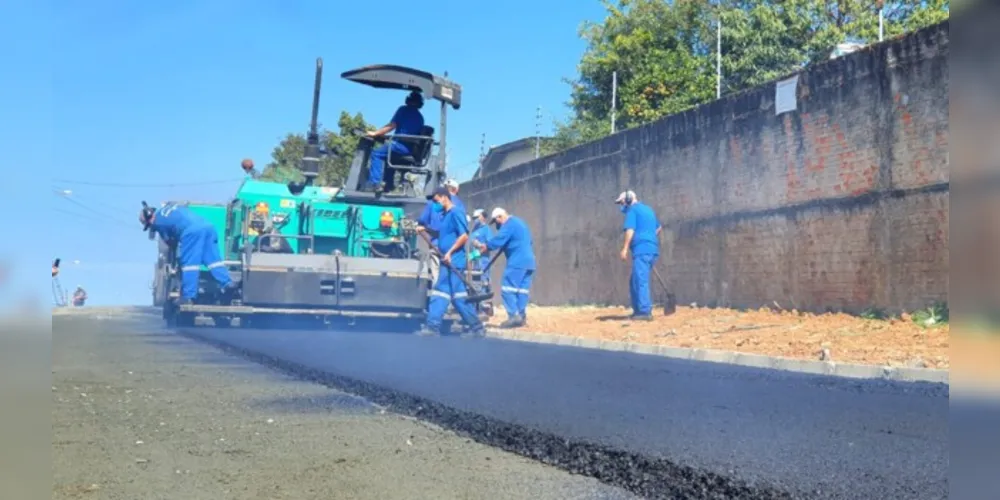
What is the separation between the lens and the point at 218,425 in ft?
17.5

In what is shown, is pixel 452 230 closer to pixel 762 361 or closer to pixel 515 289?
pixel 515 289

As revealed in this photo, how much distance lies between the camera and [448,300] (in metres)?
12.4

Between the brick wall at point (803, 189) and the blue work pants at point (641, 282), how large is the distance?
1615 millimetres

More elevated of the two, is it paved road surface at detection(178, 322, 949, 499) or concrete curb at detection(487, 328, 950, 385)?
concrete curb at detection(487, 328, 950, 385)

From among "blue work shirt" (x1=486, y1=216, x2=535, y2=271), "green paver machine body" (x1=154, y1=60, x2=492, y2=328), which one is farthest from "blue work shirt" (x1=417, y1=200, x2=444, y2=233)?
"blue work shirt" (x1=486, y1=216, x2=535, y2=271)

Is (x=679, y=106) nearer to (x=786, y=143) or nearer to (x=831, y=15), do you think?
(x=831, y=15)

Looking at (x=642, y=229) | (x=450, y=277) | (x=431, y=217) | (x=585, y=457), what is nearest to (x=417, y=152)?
(x=431, y=217)

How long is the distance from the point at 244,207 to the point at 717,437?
9.44 m

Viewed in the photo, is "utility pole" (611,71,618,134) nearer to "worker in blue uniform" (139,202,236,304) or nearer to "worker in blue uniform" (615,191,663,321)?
"worker in blue uniform" (615,191,663,321)

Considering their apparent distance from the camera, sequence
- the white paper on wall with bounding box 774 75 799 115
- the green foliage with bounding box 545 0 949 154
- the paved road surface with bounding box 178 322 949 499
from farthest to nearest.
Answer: the green foliage with bounding box 545 0 949 154 < the white paper on wall with bounding box 774 75 799 115 < the paved road surface with bounding box 178 322 949 499

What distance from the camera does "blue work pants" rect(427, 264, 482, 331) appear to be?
487 inches

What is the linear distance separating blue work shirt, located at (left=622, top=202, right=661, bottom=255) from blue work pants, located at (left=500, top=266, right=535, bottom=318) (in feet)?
5.20

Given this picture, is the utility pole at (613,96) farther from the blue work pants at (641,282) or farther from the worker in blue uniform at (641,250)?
the blue work pants at (641,282)

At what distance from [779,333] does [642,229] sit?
304 centimetres
